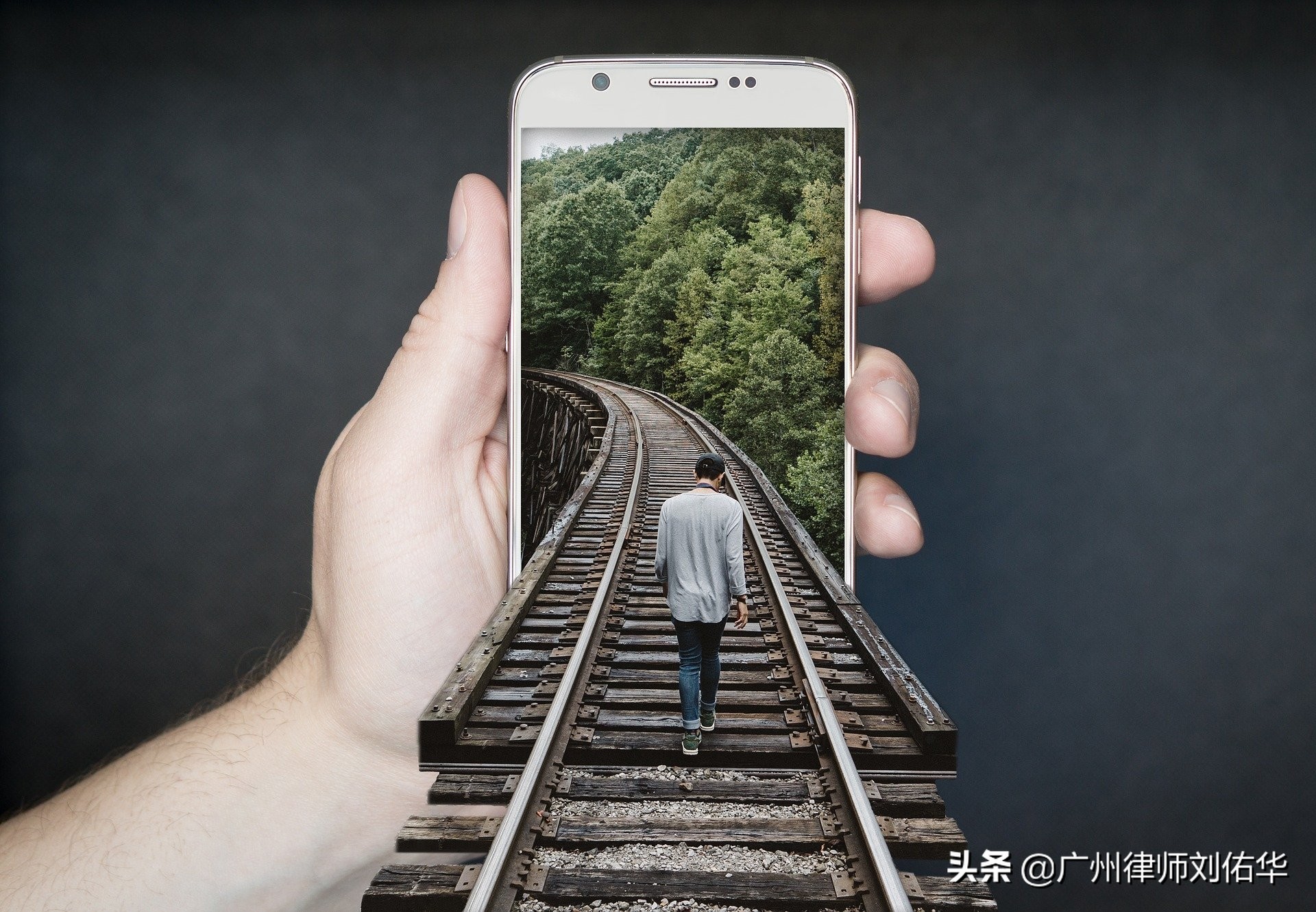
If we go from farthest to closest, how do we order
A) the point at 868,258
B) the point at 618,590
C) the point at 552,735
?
the point at 618,590 → the point at 868,258 → the point at 552,735

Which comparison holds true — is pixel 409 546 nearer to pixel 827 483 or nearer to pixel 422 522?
pixel 422 522

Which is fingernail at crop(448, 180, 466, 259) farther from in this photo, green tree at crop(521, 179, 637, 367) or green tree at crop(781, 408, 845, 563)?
green tree at crop(781, 408, 845, 563)

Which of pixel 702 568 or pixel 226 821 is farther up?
pixel 702 568

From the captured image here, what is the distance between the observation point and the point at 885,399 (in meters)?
2.64

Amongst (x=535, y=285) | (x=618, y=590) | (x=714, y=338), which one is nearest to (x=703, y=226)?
(x=714, y=338)

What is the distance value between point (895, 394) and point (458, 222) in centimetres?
151

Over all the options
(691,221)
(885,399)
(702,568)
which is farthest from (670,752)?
(691,221)

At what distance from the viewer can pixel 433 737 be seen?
1981 mm

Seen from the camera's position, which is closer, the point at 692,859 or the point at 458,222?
the point at 692,859

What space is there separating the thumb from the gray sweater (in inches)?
36.5

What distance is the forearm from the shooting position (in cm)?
245

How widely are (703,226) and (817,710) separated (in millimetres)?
1423

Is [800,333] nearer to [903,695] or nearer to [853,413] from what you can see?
[853,413]

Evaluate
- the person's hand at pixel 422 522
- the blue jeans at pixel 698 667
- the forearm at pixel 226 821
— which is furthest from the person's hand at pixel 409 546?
the blue jeans at pixel 698 667
